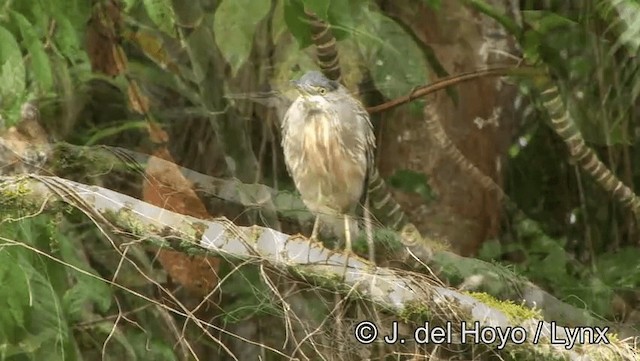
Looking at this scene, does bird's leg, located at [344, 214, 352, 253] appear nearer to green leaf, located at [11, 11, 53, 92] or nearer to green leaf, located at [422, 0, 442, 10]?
green leaf, located at [422, 0, 442, 10]

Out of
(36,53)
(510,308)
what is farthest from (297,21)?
(510,308)

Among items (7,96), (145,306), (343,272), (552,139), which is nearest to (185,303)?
(145,306)

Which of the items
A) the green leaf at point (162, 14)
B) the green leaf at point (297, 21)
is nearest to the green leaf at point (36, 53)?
the green leaf at point (162, 14)

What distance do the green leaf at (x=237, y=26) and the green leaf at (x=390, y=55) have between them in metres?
0.10

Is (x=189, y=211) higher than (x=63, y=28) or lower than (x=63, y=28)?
lower

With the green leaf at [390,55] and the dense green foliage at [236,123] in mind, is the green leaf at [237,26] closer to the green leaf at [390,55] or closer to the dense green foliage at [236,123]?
the dense green foliage at [236,123]

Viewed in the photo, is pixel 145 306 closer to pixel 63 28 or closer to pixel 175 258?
pixel 175 258

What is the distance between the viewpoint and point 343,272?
1048 millimetres

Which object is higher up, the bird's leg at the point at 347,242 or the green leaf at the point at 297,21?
the green leaf at the point at 297,21

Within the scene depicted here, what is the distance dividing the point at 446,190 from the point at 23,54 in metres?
0.45

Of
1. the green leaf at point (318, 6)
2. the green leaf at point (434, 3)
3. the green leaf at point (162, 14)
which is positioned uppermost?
the green leaf at point (434, 3)

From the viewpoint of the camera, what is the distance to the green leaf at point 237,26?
1.02 metres

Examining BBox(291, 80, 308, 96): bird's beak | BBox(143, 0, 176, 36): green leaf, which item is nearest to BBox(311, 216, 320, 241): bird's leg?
BBox(291, 80, 308, 96): bird's beak

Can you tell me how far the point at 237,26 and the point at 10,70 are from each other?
23 cm
